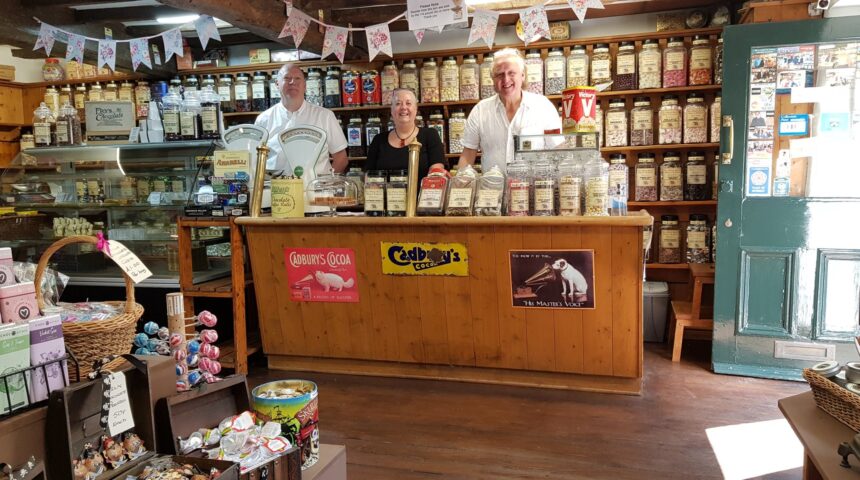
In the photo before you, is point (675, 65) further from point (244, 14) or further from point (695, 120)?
point (244, 14)

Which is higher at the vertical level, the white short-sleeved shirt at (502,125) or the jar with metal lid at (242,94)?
the jar with metal lid at (242,94)

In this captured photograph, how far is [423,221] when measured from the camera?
3.31 metres

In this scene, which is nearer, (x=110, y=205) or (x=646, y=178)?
(x=110, y=205)

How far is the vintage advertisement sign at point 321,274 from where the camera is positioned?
3.55m

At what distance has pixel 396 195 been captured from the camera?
135 inches

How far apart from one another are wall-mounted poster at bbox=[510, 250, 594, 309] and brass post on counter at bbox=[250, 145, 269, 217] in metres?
1.51

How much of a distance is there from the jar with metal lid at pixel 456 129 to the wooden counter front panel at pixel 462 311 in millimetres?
2021

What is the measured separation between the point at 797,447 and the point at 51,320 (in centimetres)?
277

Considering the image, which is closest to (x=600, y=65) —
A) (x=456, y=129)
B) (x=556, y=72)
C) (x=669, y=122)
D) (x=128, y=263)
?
(x=556, y=72)

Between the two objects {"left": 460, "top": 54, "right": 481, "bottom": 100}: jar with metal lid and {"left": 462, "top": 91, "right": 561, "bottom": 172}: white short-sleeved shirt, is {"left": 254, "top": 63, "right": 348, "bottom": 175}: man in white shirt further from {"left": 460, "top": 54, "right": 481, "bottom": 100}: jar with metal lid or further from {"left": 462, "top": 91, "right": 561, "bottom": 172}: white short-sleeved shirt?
{"left": 460, "top": 54, "right": 481, "bottom": 100}: jar with metal lid

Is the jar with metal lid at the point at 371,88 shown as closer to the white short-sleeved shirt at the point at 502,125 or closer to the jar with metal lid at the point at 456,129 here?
the jar with metal lid at the point at 456,129

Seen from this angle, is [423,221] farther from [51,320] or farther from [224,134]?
[51,320]

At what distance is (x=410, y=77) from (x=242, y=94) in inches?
63.7

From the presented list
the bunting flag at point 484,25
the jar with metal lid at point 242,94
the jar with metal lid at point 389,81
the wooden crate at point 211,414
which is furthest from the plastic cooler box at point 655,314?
the jar with metal lid at point 242,94
